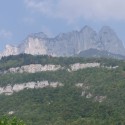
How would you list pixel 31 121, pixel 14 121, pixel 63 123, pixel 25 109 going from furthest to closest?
pixel 25 109, pixel 31 121, pixel 63 123, pixel 14 121

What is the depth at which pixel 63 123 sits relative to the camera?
149375 mm

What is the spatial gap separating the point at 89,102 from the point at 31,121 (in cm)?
3536

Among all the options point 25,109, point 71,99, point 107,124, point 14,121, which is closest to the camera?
point 14,121

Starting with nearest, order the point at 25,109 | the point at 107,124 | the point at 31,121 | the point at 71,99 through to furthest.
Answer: the point at 107,124 < the point at 31,121 < the point at 25,109 < the point at 71,99

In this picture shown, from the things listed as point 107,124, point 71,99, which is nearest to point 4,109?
point 71,99

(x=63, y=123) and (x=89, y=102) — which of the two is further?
(x=89, y=102)

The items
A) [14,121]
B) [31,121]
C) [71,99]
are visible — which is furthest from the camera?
[71,99]

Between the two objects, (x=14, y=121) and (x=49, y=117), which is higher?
(x=14, y=121)

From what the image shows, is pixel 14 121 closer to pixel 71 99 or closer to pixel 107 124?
pixel 107 124

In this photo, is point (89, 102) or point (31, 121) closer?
point (31, 121)

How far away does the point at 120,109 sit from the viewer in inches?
6550

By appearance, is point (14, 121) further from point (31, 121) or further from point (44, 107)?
point (44, 107)

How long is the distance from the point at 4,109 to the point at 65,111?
33632mm

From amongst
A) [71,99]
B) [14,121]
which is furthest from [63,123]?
[14,121]
